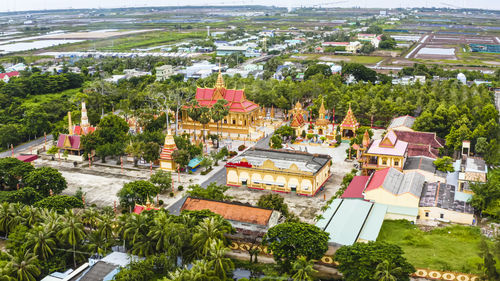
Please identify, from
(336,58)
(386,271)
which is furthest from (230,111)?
(336,58)

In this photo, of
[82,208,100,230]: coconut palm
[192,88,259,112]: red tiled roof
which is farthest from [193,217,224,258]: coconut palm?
[192,88,259,112]: red tiled roof

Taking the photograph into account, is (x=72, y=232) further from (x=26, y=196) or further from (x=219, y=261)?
(x=26, y=196)

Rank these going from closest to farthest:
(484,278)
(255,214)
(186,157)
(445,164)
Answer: (484,278) → (255,214) → (445,164) → (186,157)

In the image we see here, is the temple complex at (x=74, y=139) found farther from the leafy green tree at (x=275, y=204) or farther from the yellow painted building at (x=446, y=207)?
the yellow painted building at (x=446, y=207)

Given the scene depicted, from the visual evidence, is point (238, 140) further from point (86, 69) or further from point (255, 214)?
point (86, 69)

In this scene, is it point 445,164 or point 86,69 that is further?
point 86,69

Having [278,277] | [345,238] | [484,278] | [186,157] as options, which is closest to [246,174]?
[186,157]

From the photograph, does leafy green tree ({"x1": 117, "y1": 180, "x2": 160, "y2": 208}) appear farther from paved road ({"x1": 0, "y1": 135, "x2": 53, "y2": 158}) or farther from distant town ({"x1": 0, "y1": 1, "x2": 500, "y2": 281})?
paved road ({"x1": 0, "y1": 135, "x2": 53, "y2": 158})

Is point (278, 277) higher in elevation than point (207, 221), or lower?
lower
